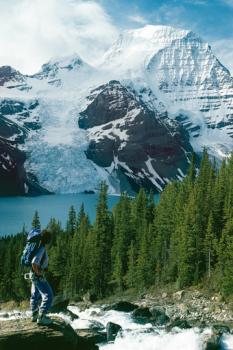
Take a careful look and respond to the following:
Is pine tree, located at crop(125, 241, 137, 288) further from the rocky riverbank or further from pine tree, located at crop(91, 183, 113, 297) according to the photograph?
the rocky riverbank

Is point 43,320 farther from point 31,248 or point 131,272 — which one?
point 131,272

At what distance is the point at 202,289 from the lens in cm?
6594

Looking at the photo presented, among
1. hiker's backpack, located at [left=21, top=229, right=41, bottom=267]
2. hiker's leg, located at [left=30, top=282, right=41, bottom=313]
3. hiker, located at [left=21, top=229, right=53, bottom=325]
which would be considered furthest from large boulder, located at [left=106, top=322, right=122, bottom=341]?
hiker's backpack, located at [left=21, top=229, right=41, bottom=267]

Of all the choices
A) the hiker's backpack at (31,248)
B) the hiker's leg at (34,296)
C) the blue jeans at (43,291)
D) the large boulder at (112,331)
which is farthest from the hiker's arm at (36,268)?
the large boulder at (112,331)

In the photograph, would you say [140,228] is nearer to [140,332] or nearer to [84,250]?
[84,250]

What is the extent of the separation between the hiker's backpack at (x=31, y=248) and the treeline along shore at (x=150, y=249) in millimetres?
42399

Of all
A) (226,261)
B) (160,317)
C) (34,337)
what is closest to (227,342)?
(160,317)

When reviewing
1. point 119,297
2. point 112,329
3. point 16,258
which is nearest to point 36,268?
point 112,329

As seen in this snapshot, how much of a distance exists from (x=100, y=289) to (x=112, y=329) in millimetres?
39937

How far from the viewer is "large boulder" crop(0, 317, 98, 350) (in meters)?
21.3

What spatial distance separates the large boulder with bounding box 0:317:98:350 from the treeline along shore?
4015 centimetres

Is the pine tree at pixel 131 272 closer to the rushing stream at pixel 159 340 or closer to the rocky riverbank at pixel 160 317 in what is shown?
the rocky riverbank at pixel 160 317

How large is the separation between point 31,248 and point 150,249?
200 feet

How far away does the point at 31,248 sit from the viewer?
2020 cm
